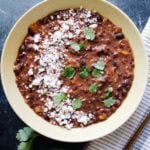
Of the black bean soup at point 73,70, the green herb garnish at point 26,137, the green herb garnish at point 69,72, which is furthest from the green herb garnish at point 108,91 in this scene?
the green herb garnish at point 26,137

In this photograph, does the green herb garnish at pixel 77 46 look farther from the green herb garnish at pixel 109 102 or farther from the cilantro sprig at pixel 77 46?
the green herb garnish at pixel 109 102

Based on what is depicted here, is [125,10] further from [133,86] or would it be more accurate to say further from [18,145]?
[18,145]

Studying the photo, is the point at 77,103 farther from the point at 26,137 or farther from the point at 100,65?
the point at 26,137

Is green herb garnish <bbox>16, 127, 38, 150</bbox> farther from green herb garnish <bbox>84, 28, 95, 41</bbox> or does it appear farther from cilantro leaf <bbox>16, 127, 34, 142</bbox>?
green herb garnish <bbox>84, 28, 95, 41</bbox>

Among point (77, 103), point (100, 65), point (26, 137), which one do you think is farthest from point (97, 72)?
point (26, 137)

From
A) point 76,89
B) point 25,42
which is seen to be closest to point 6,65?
point 25,42

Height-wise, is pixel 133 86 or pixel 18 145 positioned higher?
pixel 133 86
